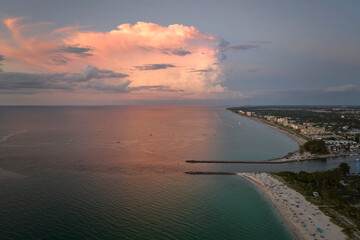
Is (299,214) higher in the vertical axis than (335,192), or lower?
lower

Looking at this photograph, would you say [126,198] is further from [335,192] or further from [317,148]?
[317,148]

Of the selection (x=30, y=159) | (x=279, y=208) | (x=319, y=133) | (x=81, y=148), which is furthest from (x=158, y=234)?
(x=319, y=133)

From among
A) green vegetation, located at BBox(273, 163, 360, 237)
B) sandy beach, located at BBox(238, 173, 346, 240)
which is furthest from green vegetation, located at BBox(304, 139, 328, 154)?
sandy beach, located at BBox(238, 173, 346, 240)

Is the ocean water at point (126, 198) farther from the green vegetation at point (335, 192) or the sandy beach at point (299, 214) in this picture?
the green vegetation at point (335, 192)

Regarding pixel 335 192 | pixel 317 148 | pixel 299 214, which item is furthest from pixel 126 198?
pixel 317 148

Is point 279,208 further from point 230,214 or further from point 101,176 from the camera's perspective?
point 101,176

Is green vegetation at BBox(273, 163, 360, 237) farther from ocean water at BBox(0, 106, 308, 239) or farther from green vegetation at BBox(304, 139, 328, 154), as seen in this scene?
green vegetation at BBox(304, 139, 328, 154)
